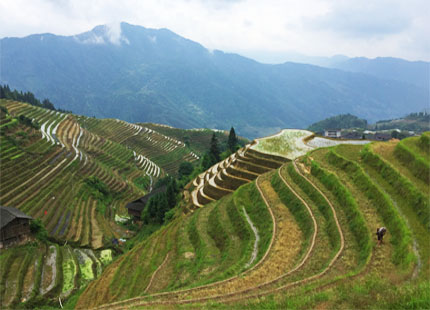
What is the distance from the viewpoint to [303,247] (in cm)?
1549

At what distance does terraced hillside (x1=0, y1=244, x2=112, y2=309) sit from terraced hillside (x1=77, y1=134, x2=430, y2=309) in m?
3.93

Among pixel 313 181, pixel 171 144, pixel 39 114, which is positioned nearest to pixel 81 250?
pixel 313 181

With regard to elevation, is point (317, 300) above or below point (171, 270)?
above

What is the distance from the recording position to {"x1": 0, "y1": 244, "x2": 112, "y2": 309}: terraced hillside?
22.3m

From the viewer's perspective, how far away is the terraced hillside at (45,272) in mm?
22266

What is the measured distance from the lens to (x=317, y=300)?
8641 mm

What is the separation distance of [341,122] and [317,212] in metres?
202

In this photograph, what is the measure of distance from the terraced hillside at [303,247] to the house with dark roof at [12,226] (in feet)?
44.6

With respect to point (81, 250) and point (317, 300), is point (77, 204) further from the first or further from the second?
point (317, 300)

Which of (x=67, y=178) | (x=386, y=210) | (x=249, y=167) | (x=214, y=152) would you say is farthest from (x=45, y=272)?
(x=214, y=152)

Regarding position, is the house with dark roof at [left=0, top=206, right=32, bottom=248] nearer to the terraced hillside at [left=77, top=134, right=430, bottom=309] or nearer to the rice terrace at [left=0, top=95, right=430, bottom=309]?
the rice terrace at [left=0, top=95, right=430, bottom=309]

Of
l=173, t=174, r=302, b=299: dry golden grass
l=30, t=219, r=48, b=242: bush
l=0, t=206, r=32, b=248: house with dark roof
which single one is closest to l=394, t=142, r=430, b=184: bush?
l=173, t=174, r=302, b=299: dry golden grass

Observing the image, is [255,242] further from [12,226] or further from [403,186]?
[12,226]

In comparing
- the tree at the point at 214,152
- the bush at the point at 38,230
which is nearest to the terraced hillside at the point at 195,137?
the tree at the point at 214,152
